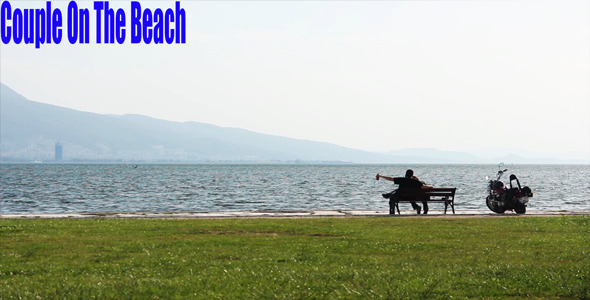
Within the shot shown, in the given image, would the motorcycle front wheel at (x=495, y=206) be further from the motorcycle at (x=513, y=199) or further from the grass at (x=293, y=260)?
the grass at (x=293, y=260)

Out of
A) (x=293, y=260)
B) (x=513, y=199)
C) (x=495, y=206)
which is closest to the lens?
(x=293, y=260)

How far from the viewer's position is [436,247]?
1739cm

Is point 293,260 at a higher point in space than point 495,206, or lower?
lower

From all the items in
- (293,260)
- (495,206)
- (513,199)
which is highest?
(513,199)

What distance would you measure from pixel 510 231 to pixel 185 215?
1240 cm

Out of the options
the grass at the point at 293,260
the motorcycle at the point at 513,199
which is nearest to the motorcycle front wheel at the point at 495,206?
the motorcycle at the point at 513,199

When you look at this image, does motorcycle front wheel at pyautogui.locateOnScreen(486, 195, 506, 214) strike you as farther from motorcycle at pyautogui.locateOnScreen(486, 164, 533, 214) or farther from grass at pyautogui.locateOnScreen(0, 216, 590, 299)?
grass at pyautogui.locateOnScreen(0, 216, 590, 299)

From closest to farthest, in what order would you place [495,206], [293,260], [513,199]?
[293,260] < [513,199] < [495,206]

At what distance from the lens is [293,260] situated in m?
15.4

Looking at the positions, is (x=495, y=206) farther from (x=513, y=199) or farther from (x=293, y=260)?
(x=293, y=260)

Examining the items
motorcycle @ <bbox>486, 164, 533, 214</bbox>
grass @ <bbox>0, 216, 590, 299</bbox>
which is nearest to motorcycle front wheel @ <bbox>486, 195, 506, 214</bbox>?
motorcycle @ <bbox>486, 164, 533, 214</bbox>

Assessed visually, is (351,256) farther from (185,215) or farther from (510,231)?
(185,215)

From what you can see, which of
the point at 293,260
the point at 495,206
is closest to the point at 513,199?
the point at 495,206

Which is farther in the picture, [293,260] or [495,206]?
[495,206]
